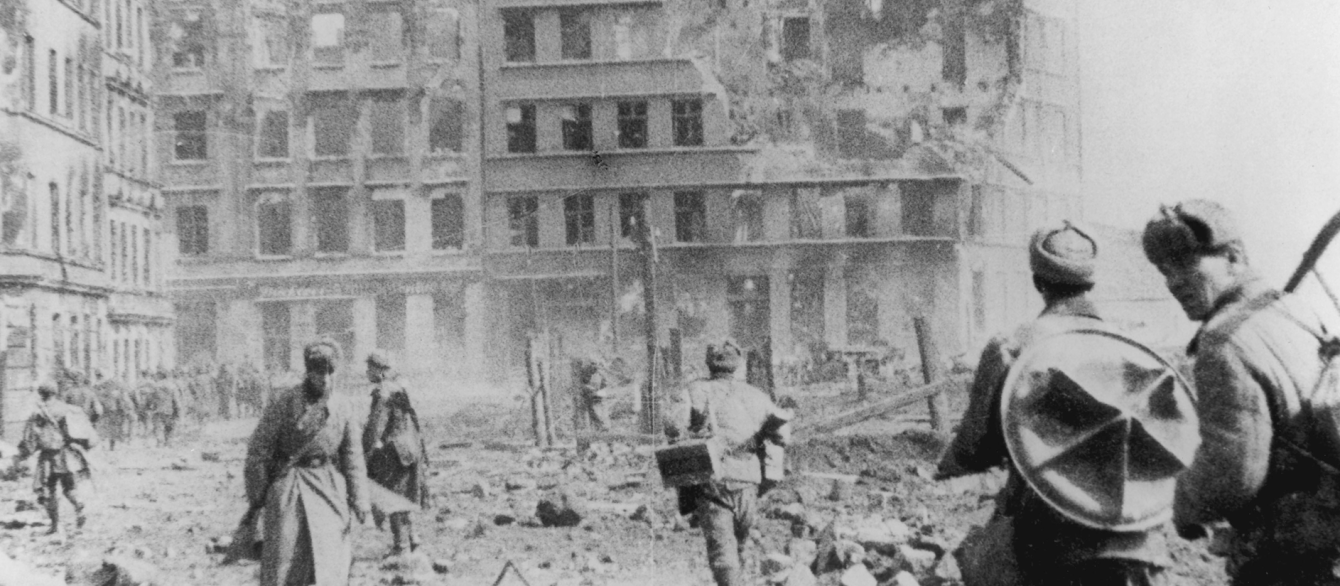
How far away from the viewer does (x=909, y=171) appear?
7.61 metres

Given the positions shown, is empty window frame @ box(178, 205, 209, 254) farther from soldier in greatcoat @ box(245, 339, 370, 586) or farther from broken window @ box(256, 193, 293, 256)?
soldier in greatcoat @ box(245, 339, 370, 586)

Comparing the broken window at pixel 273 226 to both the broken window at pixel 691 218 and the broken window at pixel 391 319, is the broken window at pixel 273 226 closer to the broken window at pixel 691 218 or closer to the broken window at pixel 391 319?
the broken window at pixel 391 319

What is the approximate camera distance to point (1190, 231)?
3441mm

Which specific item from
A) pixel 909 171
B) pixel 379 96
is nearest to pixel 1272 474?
pixel 909 171

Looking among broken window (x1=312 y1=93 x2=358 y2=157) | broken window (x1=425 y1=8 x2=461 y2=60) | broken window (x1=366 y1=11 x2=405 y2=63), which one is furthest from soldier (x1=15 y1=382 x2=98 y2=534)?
broken window (x1=425 y1=8 x2=461 y2=60)

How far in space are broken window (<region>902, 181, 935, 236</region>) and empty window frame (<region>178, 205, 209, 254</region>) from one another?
17.2 feet

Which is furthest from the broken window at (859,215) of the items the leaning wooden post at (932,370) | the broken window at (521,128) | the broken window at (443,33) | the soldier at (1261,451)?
the soldier at (1261,451)

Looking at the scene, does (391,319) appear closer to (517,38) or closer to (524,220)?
(524,220)

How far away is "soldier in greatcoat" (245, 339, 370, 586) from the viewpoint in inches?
213

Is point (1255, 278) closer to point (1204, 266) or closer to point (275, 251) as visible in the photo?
point (1204, 266)

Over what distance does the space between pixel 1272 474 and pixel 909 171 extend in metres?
4.70

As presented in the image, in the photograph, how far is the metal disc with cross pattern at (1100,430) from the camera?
333cm

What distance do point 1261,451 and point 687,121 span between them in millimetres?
5144

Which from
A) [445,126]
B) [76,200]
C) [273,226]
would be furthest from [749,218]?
[76,200]
